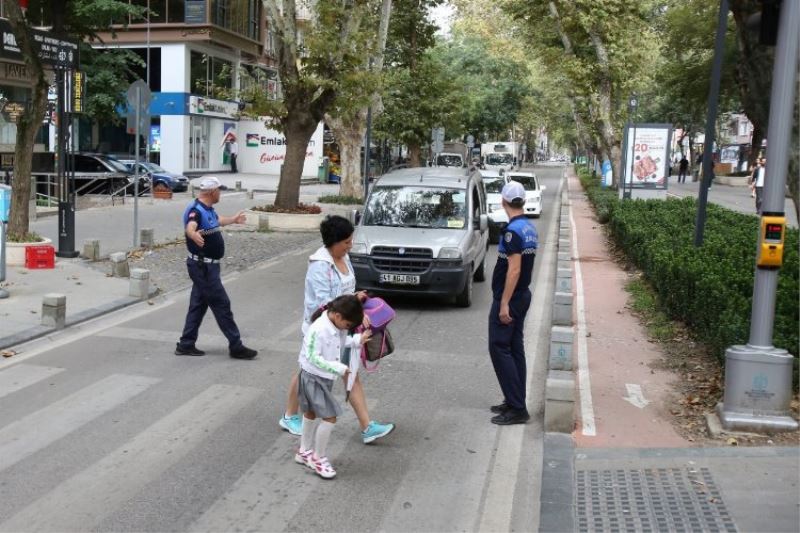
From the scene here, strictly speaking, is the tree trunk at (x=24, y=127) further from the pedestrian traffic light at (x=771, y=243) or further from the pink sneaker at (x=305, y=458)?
the pedestrian traffic light at (x=771, y=243)

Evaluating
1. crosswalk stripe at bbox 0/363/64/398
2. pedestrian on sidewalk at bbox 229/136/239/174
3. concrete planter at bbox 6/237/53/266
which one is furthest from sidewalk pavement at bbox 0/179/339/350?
pedestrian on sidewalk at bbox 229/136/239/174

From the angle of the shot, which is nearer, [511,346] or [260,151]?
[511,346]

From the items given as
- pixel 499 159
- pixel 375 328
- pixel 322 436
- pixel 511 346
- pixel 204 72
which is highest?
pixel 204 72

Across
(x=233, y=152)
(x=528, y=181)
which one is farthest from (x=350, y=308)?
(x=233, y=152)

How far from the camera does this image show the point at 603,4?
2780 centimetres

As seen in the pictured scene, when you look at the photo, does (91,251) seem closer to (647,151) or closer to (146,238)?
(146,238)

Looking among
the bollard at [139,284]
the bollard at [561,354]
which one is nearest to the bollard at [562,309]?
the bollard at [561,354]

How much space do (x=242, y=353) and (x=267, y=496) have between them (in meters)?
3.64

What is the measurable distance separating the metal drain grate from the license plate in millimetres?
5797

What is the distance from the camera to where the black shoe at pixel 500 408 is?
685cm

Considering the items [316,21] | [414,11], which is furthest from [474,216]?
[414,11]

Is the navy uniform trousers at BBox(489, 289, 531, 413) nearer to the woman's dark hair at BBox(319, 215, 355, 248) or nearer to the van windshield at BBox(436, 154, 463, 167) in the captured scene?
the woman's dark hair at BBox(319, 215, 355, 248)

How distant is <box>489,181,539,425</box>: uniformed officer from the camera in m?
6.43

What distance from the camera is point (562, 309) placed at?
9.40 metres
